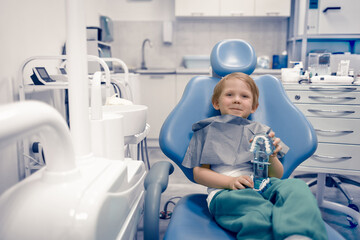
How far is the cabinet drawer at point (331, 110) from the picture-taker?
1.98m

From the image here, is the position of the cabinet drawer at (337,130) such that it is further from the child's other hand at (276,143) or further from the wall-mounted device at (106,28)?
the wall-mounted device at (106,28)

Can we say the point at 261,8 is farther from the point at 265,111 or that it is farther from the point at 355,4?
the point at 265,111

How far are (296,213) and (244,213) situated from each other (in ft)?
0.54

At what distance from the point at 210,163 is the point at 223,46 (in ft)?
1.70

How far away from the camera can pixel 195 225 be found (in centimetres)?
98

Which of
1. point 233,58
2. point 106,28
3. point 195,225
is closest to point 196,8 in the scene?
point 106,28

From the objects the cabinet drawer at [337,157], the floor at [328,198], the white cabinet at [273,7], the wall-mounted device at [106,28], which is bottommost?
the floor at [328,198]

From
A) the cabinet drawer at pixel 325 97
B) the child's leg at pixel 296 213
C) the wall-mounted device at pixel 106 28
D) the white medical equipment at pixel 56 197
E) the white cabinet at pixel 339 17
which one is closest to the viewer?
the white medical equipment at pixel 56 197

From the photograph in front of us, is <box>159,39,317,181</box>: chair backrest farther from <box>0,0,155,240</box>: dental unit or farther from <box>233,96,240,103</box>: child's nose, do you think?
<box>0,0,155,240</box>: dental unit

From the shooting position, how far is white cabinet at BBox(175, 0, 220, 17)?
3.72 metres

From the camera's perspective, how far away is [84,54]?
0.67 metres

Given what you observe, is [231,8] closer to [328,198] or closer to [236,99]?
[328,198]

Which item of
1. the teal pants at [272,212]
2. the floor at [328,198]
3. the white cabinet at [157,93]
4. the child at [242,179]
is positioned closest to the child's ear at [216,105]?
the child at [242,179]

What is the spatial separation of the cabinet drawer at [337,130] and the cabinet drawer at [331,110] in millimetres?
27
